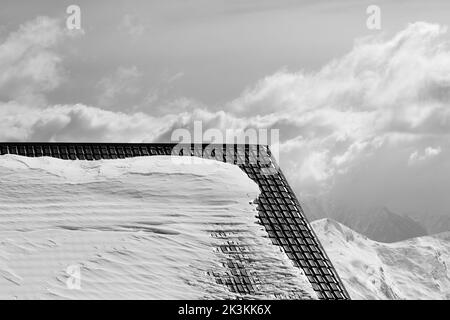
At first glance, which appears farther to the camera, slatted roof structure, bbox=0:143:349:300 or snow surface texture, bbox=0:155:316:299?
slatted roof structure, bbox=0:143:349:300

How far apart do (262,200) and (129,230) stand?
9.01 meters

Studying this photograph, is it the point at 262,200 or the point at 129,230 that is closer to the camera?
the point at 129,230

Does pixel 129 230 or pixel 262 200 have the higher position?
pixel 129 230

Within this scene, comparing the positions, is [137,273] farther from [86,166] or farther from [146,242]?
[86,166]

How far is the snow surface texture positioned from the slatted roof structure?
0.70 metres

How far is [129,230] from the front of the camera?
3538cm

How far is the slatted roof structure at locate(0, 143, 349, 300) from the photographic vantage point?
34.4 meters

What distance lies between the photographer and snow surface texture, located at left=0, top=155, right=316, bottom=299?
102ft

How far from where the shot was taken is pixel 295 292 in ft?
106

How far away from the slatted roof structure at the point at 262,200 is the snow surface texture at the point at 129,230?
703mm

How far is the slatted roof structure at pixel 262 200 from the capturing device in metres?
34.4
